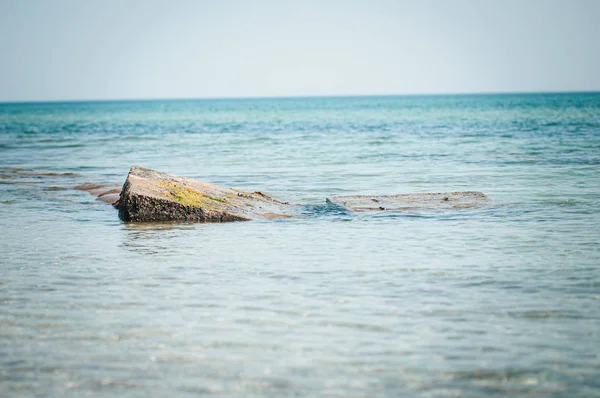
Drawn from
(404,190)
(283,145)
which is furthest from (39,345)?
(283,145)

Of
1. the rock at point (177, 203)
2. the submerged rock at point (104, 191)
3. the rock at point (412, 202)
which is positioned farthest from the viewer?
the submerged rock at point (104, 191)

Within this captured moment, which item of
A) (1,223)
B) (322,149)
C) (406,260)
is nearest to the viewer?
(406,260)

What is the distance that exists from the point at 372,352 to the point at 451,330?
97 cm

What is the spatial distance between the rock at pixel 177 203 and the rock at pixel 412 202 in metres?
1.54

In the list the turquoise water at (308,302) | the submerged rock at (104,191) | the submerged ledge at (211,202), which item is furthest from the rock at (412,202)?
the submerged rock at (104,191)

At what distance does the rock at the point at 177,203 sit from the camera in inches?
509

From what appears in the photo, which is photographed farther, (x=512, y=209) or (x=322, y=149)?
(x=322, y=149)

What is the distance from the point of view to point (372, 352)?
6.11m

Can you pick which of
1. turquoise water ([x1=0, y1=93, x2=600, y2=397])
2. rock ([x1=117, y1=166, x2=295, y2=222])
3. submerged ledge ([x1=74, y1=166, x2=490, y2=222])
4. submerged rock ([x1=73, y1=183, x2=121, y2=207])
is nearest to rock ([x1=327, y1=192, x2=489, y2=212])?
submerged ledge ([x1=74, y1=166, x2=490, y2=222])

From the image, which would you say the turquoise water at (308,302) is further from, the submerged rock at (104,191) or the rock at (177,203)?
the submerged rock at (104,191)

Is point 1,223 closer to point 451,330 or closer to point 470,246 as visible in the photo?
point 470,246

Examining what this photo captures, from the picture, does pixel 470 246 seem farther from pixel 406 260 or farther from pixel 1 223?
pixel 1 223

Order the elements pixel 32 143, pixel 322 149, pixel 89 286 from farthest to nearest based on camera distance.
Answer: pixel 32 143 → pixel 322 149 → pixel 89 286

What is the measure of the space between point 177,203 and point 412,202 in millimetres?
5084
